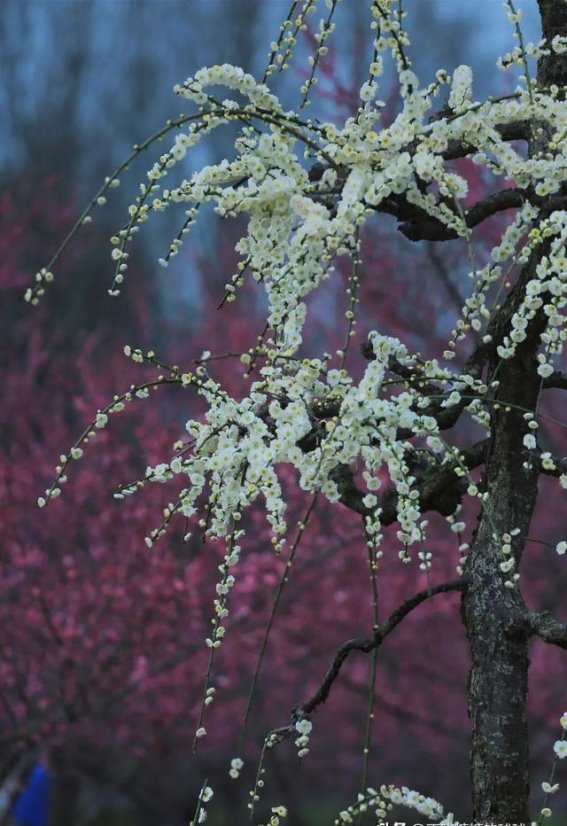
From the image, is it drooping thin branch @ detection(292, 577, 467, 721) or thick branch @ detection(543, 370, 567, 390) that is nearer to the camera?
drooping thin branch @ detection(292, 577, 467, 721)

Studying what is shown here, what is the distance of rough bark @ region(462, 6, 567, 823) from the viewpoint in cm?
285

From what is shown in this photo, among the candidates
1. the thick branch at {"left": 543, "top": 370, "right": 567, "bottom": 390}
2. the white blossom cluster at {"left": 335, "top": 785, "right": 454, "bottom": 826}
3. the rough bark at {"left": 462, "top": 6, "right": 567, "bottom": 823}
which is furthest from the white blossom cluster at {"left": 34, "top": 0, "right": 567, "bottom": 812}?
the thick branch at {"left": 543, "top": 370, "right": 567, "bottom": 390}

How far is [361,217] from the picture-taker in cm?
242

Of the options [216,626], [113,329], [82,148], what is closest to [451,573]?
[216,626]

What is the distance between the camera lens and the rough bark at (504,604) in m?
2.85

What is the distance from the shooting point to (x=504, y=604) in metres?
2.88

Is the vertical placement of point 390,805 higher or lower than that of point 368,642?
lower

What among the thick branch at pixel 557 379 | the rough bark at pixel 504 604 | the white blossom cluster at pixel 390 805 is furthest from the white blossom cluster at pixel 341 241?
the thick branch at pixel 557 379

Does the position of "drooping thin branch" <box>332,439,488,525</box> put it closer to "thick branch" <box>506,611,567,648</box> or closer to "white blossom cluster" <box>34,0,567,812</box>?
"white blossom cluster" <box>34,0,567,812</box>

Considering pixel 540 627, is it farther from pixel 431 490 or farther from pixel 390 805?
pixel 390 805

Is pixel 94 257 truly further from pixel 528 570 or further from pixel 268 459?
pixel 268 459

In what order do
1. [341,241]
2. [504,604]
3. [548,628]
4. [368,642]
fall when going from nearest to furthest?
1. [341,241]
2. [548,628]
3. [504,604]
4. [368,642]

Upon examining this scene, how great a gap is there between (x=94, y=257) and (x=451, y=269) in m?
13.3

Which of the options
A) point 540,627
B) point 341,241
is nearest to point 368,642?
point 540,627
